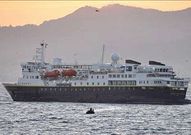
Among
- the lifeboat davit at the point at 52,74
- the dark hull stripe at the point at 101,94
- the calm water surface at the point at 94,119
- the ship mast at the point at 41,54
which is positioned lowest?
the calm water surface at the point at 94,119

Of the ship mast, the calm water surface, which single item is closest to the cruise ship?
the ship mast

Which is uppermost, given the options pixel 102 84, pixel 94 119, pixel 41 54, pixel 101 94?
pixel 41 54

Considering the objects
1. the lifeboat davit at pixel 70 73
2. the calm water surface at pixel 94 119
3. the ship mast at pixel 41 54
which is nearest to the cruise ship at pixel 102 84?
the lifeboat davit at pixel 70 73

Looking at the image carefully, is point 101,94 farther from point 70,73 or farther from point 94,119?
point 94,119

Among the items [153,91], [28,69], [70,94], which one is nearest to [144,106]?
[153,91]

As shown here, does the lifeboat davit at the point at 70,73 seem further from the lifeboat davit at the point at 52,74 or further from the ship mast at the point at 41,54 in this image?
the ship mast at the point at 41,54

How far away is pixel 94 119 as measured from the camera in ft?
420

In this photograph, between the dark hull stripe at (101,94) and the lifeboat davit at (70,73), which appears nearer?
the dark hull stripe at (101,94)

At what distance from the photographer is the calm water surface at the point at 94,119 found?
112m

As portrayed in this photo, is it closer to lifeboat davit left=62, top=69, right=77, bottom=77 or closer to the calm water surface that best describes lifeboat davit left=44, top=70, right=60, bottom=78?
lifeboat davit left=62, top=69, right=77, bottom=77

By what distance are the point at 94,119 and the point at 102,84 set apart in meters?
40.0

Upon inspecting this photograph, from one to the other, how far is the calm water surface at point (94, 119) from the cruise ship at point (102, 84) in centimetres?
456

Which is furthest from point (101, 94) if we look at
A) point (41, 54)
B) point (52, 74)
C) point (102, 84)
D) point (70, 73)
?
point (41, 54)

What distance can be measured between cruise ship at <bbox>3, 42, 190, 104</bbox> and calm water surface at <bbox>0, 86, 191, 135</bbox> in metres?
4.56
